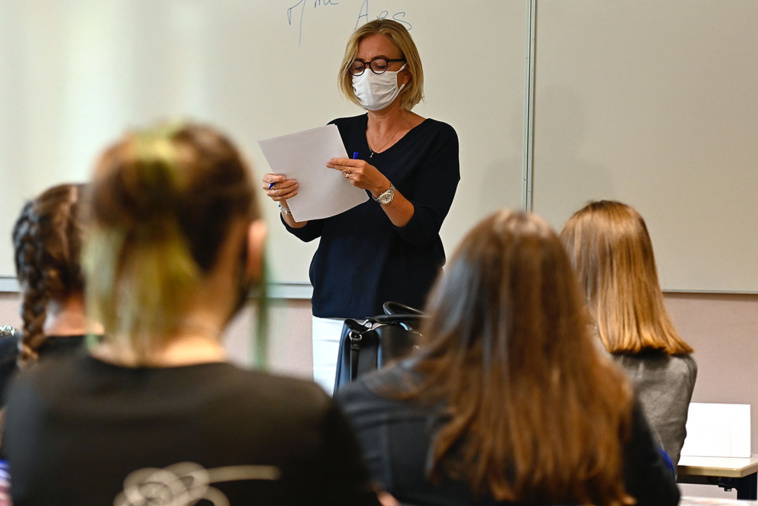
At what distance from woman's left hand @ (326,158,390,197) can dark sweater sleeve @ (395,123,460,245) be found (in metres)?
0.12

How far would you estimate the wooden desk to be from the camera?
2.07 metres

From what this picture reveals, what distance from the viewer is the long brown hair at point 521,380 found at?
1049mm

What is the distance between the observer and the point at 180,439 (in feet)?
2.73

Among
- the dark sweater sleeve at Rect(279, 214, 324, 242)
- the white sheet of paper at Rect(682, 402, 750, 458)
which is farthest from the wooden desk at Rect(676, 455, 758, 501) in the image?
the dark sweater sleeve at Rect(279, 214, 324, 242)

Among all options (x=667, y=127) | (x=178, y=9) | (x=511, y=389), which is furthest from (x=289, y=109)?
(x=511, y=389)

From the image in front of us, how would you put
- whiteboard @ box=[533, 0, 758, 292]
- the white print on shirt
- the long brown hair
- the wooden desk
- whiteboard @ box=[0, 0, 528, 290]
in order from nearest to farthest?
the white print on shirt, the long brown hair, the wooden desk, whiteboard @ box=[533, 0, 758, 292], whiteboard @ box=[0, 0, 528, 290]

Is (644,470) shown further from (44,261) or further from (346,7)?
(346,7)

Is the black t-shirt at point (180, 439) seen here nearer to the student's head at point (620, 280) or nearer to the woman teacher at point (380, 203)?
the student's head at point (620, 280)

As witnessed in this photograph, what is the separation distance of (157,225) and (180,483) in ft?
0.80

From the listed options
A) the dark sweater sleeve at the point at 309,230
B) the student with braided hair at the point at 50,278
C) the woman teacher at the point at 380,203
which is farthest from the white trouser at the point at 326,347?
the student with braided hair at the point at 50,278

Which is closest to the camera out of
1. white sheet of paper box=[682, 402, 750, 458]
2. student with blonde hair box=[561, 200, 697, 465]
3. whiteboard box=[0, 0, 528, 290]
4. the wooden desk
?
student with blonde hair box=[561, 200, 697, 465]

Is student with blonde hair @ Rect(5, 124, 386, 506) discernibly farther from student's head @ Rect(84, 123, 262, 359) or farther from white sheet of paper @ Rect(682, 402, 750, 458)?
white sheet of paper @ Rect(682, 402, 750, 458)

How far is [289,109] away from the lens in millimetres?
3369

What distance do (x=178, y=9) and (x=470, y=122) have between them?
1224 mm
